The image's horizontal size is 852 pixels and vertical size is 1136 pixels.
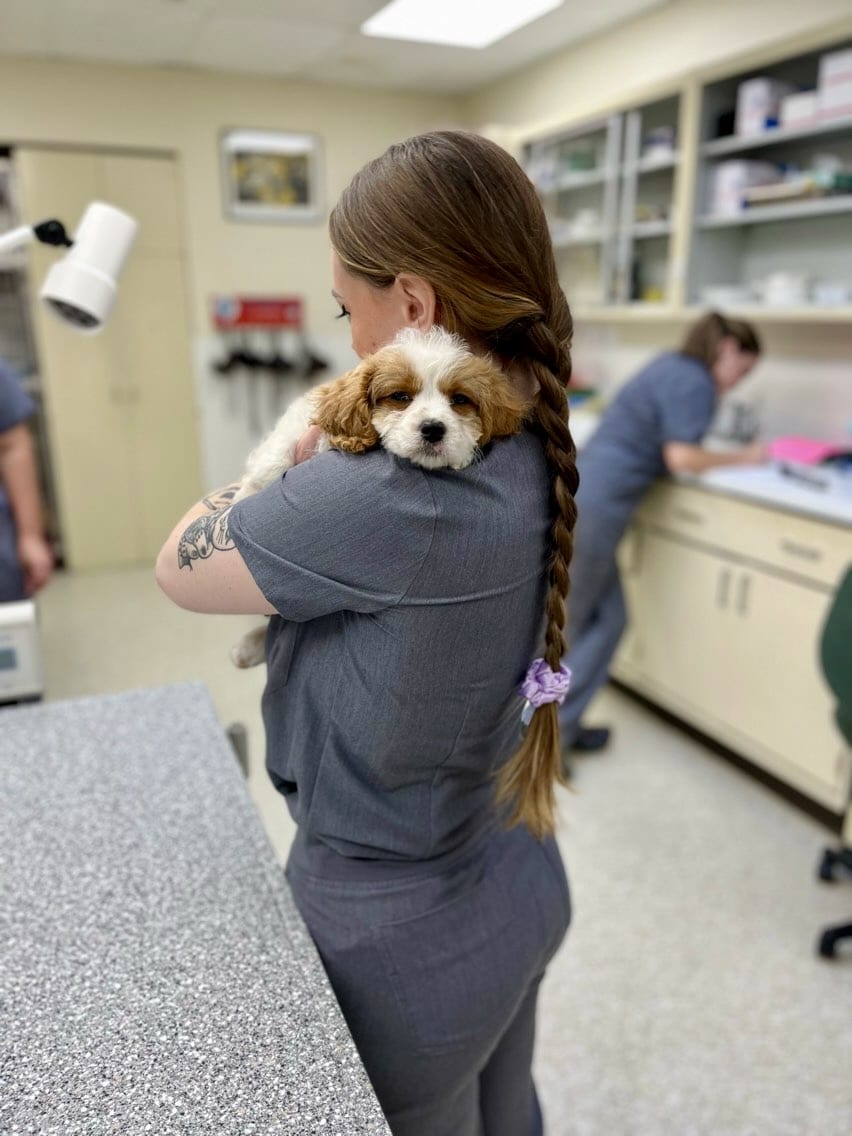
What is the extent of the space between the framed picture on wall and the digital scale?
3.88 meters

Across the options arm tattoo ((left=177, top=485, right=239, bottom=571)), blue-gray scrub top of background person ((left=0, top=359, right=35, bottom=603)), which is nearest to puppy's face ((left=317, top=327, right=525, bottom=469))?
arm tattoo ((left=177, top=485, right=239, bottom=571))

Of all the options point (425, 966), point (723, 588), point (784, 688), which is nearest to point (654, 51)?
point (723, 588)

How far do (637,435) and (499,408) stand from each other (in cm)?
205

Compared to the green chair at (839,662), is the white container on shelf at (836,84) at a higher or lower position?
higher

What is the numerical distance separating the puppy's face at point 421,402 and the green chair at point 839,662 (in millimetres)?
1490

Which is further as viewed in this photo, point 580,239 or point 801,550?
point 580,239

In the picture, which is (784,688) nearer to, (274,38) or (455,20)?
(455,20)

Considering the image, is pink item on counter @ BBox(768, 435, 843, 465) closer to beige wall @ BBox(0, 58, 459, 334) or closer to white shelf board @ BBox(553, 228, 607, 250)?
white shelf board @ BBox(553, 228, 607, 250)

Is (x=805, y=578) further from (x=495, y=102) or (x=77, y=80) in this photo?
(x=77, y=80)

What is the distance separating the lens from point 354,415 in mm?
691

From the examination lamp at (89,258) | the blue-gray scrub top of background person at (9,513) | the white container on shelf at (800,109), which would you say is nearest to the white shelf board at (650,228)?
the white container on shelf at (800,109)

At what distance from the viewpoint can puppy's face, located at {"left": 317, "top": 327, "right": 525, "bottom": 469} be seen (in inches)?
26.5

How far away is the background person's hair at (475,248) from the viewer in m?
0.68

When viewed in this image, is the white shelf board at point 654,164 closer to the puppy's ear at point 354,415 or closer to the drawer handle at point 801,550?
the drawer handle at point 801,550
